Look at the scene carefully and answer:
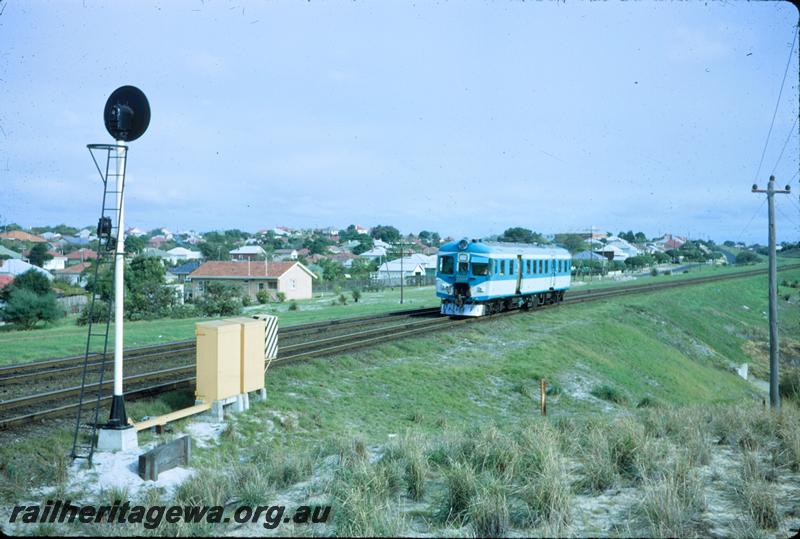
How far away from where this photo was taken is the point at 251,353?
1191 cm

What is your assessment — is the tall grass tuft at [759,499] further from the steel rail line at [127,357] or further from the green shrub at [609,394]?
the steel rail line at [127,357]

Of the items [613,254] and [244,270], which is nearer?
[244,270]

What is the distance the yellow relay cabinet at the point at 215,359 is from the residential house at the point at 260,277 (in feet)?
183

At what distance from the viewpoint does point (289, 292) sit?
6938cm

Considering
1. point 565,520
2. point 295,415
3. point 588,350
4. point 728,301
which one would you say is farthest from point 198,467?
point 728,301

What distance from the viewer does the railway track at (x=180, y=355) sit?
37.0 feet

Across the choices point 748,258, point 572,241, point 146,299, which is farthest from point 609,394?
point 748,258

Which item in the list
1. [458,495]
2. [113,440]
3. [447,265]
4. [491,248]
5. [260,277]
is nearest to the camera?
[458,495]

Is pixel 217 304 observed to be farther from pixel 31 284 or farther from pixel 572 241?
pixel 572 241

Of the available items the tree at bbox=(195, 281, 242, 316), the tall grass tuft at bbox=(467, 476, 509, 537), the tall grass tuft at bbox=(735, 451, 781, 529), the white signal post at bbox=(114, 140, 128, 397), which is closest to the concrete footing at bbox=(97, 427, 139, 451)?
the white signal post at bbox=(114, 140, 128, 397)

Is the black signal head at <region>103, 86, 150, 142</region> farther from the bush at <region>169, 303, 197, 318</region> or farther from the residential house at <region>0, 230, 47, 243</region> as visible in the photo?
the residential house at <region>0, 230, 47, 243</region>

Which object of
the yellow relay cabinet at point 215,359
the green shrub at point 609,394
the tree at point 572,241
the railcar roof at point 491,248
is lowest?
the green shrub at point 609,394

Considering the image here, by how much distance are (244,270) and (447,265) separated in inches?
1848
